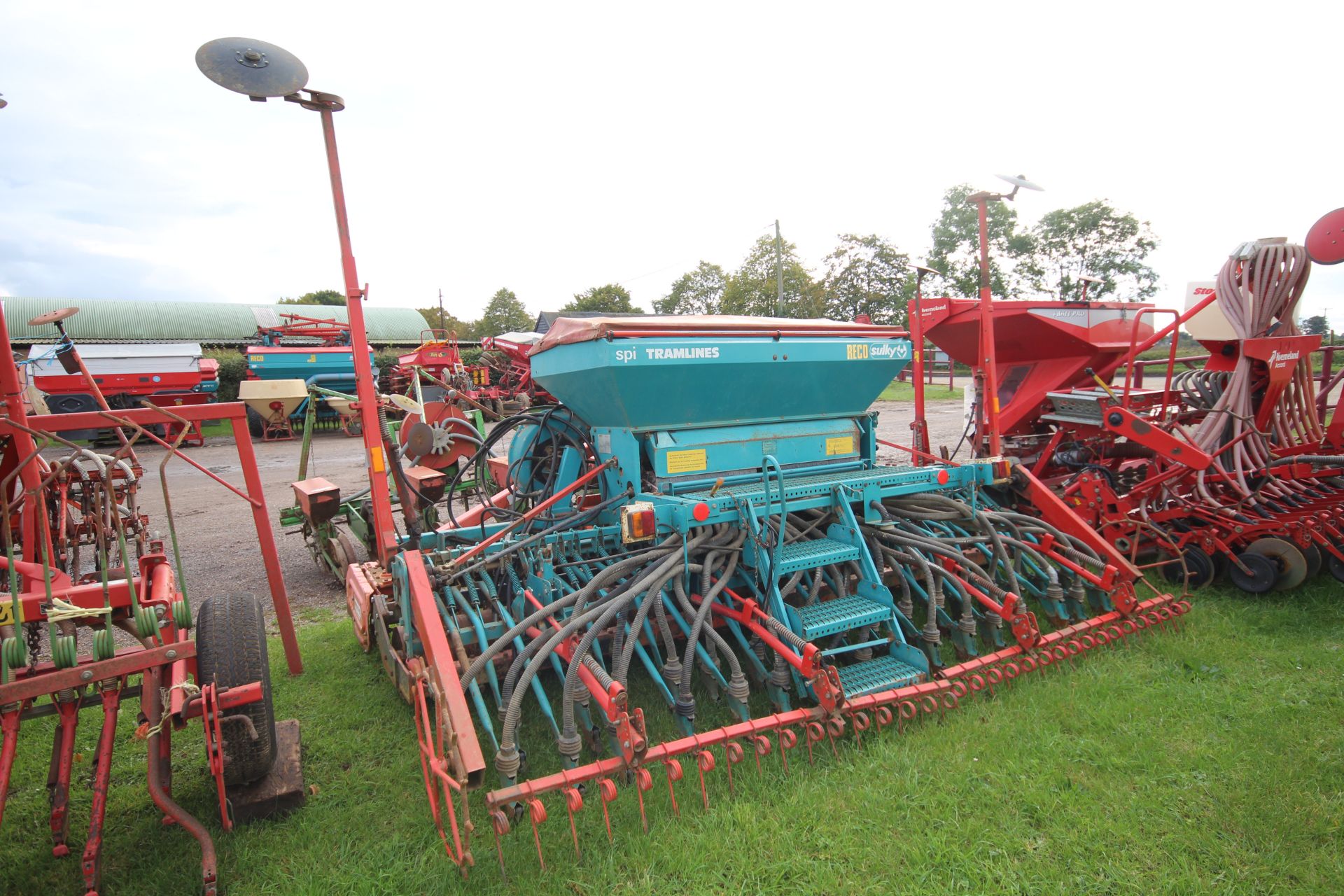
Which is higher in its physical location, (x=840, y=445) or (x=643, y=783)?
(x=840, y=445)

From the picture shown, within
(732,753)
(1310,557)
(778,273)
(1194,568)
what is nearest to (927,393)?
(778,273)

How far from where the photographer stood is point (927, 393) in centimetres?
2520

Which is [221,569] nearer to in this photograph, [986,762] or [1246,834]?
[986,762]

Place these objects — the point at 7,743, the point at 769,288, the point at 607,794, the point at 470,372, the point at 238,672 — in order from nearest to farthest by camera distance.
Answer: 1. the point at 7,743
2. the point at 607,794
3. the point at 238,672
4. the point at 470,372
5. the point at 769,288

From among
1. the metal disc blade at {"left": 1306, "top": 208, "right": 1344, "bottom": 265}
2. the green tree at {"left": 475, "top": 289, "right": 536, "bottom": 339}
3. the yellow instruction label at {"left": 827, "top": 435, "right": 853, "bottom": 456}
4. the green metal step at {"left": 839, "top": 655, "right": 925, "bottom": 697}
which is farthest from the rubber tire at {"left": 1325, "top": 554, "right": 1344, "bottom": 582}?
the green tree at {"left": 475, "top": 289, "right": 536, "bottom": 339}

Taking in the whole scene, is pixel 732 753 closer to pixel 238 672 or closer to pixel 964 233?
pixel 238 672

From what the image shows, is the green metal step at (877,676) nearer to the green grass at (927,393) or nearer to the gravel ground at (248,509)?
the gravel ground at (248,509)

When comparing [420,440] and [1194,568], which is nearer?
[420,440]

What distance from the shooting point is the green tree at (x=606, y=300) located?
42.3 meters

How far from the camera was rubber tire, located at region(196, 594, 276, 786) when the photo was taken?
8.65ft

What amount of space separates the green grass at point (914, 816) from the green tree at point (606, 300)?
39.8 meters

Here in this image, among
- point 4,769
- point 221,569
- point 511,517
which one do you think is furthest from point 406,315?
point 4,769

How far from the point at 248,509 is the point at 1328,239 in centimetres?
1095

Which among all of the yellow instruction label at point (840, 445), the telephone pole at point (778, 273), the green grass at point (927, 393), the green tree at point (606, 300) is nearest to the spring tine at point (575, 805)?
the yellow instruction label at point (840, 445)
